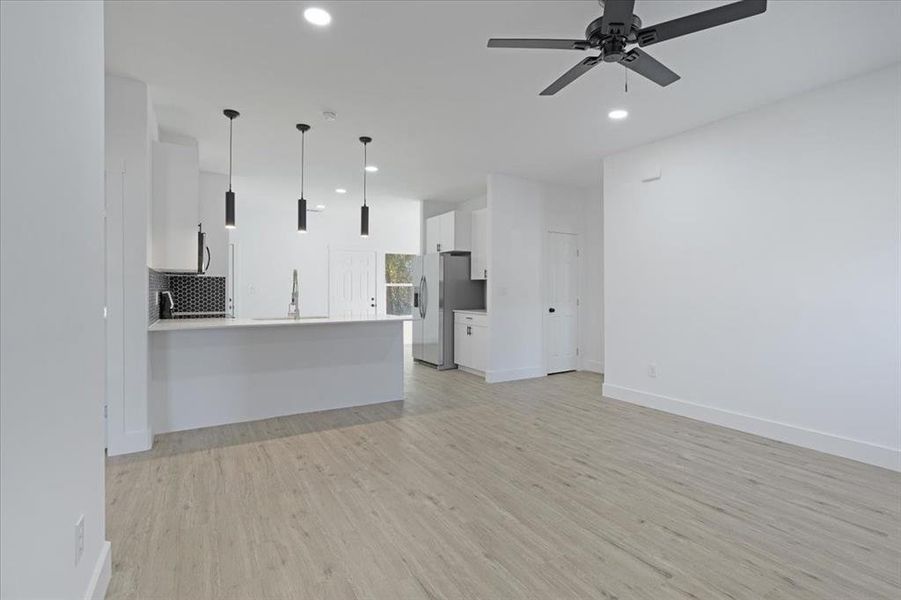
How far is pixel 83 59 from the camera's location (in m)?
1.55

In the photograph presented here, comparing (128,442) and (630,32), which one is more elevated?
(630,32)

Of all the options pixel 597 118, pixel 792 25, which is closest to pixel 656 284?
pixel 597 118

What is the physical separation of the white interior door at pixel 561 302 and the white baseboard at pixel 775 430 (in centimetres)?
163

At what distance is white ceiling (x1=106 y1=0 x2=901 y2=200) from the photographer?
2510mm

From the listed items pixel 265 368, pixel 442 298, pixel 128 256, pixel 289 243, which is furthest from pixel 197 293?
pixel 442 298

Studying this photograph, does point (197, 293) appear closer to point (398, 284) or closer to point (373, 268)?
point (373, 268)

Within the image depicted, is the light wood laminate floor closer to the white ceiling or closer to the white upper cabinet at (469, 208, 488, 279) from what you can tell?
the white ceiling

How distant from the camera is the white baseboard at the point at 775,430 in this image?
313 centimetres

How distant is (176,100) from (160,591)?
11.7 feet

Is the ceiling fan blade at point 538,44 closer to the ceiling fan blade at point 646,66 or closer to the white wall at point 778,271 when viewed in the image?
the ceiling fan blade at point 646,66

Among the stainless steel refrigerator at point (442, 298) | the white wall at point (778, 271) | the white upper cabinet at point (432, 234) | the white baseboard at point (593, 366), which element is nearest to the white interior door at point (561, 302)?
the white baseboard at point (593, 366)

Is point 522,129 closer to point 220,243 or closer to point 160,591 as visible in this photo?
point 220,243

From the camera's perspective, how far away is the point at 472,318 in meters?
6.48

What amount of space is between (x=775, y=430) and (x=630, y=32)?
340 centimetres
